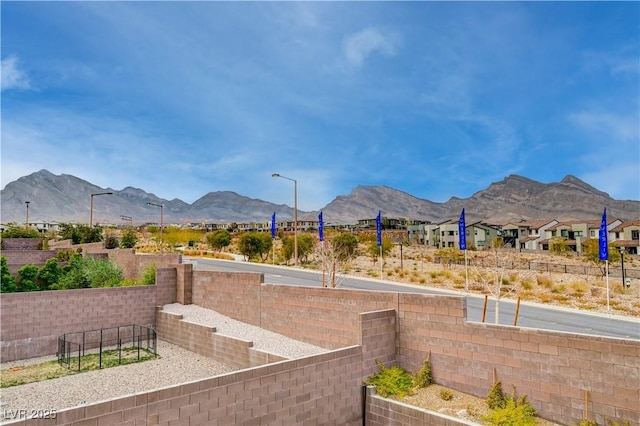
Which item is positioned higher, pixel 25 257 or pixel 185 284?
pixel 25 257

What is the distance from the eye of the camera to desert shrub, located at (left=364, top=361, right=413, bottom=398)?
37.2 ft

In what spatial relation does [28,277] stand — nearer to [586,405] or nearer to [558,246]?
[586,405]

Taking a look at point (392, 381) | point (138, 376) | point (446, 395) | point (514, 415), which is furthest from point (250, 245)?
point (514, 415)

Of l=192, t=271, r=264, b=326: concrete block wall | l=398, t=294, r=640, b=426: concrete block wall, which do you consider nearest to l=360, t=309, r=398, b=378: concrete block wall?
l=398, t=294, r=640, b=426: concrete block wall

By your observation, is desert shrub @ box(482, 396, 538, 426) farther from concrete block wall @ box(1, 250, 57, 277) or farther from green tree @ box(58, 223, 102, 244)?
green tree @ box(58, 223, 102, 244)

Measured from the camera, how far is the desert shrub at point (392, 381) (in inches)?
446

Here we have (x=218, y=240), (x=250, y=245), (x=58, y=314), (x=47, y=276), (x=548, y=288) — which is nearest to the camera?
(x=58, y=314)

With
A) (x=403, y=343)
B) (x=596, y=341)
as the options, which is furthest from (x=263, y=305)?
(x=596, y=341)

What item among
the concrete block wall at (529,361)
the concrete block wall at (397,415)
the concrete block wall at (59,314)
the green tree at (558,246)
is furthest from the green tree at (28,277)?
the green tree at (558,246)

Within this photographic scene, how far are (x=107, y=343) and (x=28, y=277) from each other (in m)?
14.9

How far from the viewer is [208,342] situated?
1656 cm

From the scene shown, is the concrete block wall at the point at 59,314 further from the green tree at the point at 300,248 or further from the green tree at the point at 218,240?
the green tree at the point at 218,240

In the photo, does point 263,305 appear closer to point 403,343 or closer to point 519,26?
point 403,343

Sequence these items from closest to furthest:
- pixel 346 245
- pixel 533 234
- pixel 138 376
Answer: pixel 138 376 < pixel 346 245 < pixel 533 234
